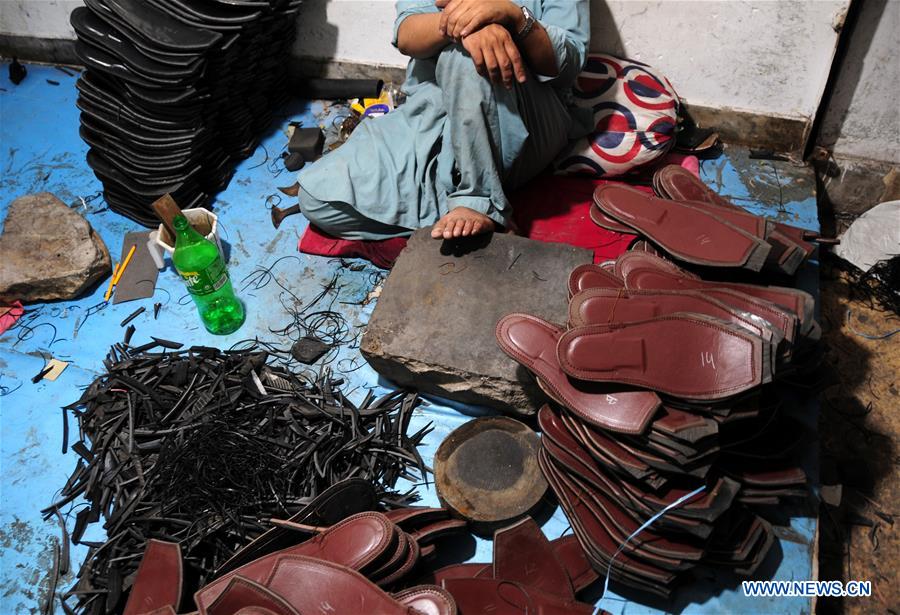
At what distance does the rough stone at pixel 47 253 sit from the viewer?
298 cm

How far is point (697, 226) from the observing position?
7.84 feet

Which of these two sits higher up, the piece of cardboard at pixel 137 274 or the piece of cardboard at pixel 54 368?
the piece of cardboard at pixel 137 274

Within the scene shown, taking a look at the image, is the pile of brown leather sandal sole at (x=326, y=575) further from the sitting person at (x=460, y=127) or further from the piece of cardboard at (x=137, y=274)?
the piece of cardboard at (x=137, y=274)

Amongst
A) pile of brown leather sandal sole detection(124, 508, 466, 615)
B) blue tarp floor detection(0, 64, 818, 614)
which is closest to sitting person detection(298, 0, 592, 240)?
blue tarp floor detection(0, 64, 818, 614)

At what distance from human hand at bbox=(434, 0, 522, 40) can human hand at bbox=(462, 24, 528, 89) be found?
0.9 inches

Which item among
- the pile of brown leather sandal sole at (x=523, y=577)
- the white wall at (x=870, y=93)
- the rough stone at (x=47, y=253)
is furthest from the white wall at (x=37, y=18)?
the white wall at (x=870, y=93)

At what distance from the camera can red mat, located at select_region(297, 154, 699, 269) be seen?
3.02 meters

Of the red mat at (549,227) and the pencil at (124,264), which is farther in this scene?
the pencil at (124,264)

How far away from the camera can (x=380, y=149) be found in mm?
2975

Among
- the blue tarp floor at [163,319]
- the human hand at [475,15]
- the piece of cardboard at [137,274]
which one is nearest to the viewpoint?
the blue tarp floor at [163,319]

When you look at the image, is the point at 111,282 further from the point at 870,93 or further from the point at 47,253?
the point at 870,93

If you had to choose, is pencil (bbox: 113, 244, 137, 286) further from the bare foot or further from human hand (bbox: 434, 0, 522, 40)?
human hand (bbox: 434, 0, 522, 40)

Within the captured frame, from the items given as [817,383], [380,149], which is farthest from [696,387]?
[380,149]

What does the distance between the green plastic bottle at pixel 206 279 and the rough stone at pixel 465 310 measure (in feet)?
2.43
